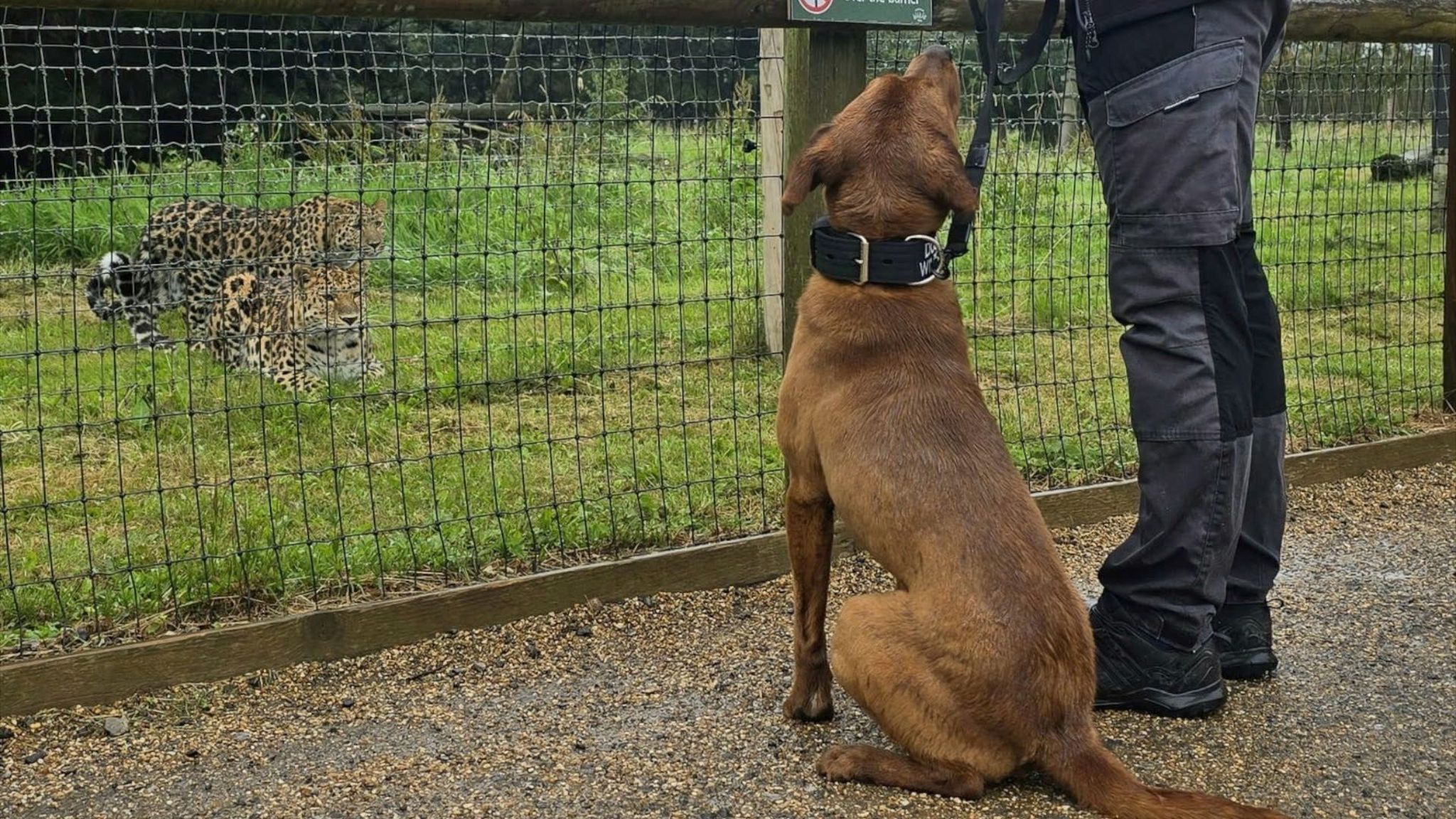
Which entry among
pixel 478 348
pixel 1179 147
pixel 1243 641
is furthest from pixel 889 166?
pixel 478 348

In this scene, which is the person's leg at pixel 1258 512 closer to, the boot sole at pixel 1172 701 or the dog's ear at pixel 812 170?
the boot sole at pixel 1172 701

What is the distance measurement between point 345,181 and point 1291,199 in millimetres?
8321

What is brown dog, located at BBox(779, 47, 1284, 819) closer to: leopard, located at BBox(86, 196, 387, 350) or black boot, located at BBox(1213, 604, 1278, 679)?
black boot, located at BBox(1213, 604, 1278, 679)

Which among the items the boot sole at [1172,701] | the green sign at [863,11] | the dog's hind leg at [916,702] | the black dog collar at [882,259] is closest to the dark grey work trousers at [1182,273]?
the boot sole at [1172,701]

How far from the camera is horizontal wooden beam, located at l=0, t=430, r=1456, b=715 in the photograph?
404 centimetres

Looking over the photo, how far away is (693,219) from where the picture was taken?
10336mm

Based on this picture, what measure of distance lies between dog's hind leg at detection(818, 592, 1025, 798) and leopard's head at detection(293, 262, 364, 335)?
4.95m

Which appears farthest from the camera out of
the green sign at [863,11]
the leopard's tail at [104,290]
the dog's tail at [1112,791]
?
the leopard's tail at [104,290]

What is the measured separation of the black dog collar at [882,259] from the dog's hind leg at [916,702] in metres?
0.86

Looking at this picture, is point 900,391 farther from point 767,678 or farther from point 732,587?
point 732,587

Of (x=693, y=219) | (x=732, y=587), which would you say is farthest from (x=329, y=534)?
(x=693, y=219)

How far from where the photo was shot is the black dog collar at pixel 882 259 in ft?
12.4

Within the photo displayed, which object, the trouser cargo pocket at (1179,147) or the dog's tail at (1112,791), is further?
the trouser cargo pocket at (1179,147)

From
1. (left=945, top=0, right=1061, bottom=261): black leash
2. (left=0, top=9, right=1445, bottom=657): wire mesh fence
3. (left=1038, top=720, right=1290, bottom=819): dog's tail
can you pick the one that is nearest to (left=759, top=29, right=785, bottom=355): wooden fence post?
(left=0, top=9, right=1445, bottom=657): wire mesh fence
